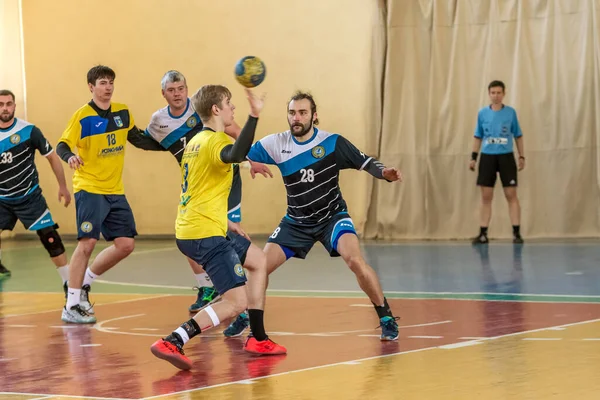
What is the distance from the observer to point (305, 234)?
7383mm

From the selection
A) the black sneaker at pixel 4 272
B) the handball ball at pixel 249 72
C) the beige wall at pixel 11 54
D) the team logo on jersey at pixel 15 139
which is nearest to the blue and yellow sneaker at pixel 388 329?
the handball ball at pixel 249 72

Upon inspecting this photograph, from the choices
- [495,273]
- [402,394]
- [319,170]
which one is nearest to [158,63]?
[495,273]

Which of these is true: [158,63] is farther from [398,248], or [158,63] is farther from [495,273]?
[495,273]

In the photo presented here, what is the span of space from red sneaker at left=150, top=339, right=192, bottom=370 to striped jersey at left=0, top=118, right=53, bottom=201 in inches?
184

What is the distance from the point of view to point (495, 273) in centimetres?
1087

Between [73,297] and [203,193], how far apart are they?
2.76 m

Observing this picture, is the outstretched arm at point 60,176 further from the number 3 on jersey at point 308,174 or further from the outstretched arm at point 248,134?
the outstretched arm at point 248,134

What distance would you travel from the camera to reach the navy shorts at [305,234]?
286 inches

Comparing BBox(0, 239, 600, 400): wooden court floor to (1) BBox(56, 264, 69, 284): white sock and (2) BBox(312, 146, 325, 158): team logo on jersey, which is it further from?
(2) BBox(312, 146, 325, 158): team logo on jersey

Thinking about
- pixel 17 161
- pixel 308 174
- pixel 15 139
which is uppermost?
pixel 15 139

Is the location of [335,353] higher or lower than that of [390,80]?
lower

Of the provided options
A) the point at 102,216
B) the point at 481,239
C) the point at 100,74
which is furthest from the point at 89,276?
the point at 481,239

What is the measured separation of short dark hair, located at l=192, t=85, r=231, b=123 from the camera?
6414 millimetres

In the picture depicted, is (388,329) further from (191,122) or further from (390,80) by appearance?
(390,80)
